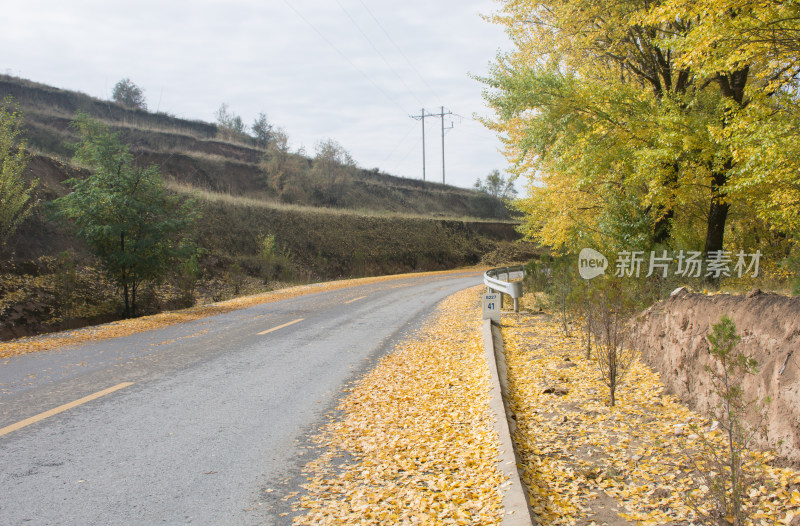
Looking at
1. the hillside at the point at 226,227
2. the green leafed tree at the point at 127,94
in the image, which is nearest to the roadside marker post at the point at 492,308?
the hillside at the point at 226,227

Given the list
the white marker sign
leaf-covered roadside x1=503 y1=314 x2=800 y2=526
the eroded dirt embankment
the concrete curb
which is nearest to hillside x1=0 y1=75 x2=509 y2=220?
the white marker sign

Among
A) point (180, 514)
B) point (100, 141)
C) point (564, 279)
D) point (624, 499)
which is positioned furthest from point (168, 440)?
point (100, 141)

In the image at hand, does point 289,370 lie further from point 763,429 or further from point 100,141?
point 100,141

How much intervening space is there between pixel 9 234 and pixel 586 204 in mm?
18885

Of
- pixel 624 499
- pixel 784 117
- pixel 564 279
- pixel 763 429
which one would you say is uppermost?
pixel 784 117

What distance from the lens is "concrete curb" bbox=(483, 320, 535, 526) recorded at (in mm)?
3365

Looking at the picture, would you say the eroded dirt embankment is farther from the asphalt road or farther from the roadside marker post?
the roadside marker post

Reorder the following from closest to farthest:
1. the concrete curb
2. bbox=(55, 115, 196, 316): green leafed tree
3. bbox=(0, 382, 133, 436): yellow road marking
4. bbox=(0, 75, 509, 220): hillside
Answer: the concrete curb
bbox=(0, 382, 133, 436): yellow road marking
bbox=(55, 115, 196, 316): green leafed tree
bbox=(0, 75, 509, 220): hillside

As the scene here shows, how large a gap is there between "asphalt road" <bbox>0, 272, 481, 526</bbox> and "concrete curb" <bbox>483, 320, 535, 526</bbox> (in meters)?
1.56

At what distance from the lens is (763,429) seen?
4.22 m

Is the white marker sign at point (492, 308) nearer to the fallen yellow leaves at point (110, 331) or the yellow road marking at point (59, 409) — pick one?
the fallen yellow leaves at point (110, 331)

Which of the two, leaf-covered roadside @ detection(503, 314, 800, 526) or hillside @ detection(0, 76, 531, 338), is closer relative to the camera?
leaf-covered roadside @ detection(503, 314, 800, 526)

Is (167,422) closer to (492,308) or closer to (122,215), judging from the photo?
(492,308)

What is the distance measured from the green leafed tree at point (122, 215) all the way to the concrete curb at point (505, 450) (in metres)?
10.9
